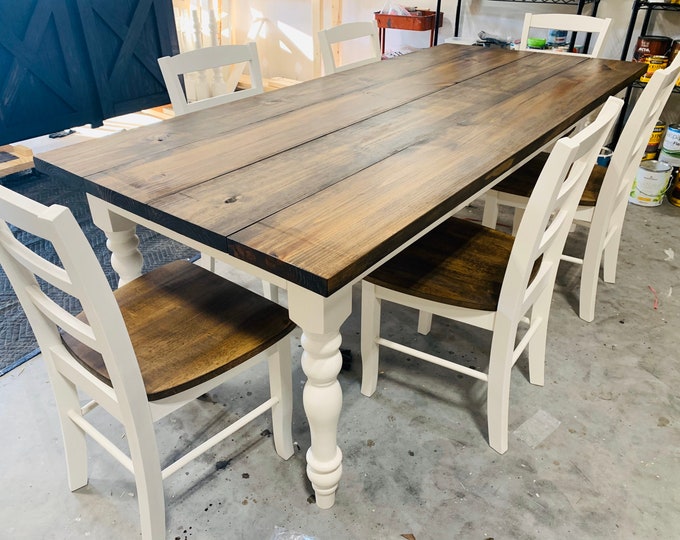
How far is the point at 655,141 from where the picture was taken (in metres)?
3.08

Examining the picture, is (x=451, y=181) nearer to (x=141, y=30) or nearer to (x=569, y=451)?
(x=569, y=451)

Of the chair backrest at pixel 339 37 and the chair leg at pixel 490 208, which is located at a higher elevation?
the chair backrest at pixel 339 37

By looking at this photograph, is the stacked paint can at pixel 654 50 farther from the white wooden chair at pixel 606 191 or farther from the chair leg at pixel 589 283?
the chair leg at pixel 589 283

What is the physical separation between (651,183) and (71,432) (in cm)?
291

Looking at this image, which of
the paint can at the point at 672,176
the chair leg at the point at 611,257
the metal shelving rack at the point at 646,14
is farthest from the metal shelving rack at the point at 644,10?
the chair leg at the point at 611,257

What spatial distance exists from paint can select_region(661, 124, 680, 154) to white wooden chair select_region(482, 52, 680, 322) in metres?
1.03

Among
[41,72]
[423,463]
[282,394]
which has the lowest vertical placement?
[423,463]

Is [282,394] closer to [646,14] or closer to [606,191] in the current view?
[606,191]

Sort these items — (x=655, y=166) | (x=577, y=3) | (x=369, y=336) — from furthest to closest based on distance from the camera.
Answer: (x=577, y=3)
(x=655, y=166)
(x=369, y=336)

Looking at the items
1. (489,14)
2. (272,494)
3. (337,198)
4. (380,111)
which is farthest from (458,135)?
(489,14)

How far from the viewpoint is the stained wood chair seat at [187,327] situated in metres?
1.16

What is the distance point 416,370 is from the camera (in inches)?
73.0

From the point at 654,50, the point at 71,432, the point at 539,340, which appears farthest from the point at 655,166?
the point at 71,432

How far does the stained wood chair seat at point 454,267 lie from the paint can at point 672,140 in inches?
73.7
